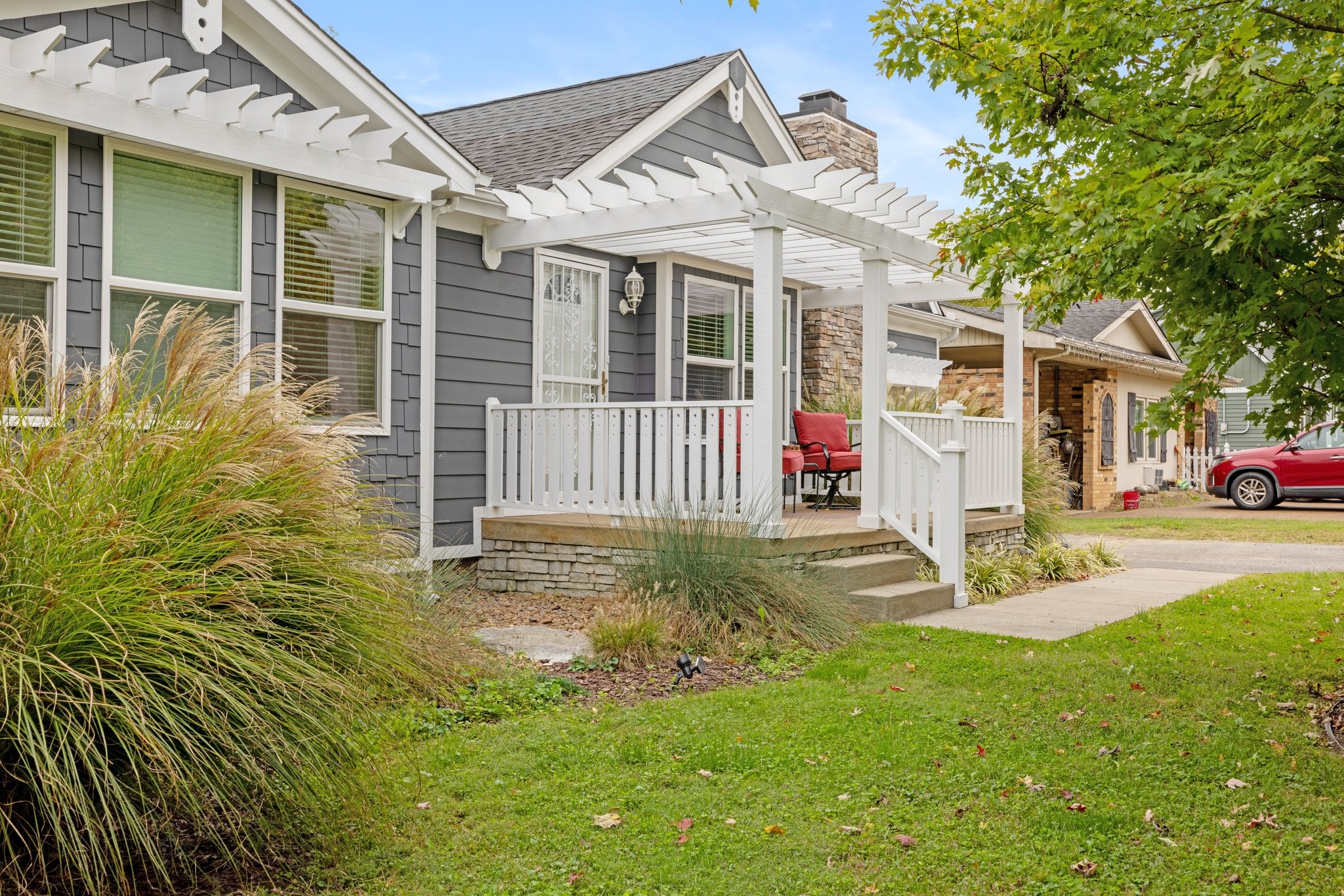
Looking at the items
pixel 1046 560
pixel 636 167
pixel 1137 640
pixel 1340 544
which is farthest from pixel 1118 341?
pixel 1137 640

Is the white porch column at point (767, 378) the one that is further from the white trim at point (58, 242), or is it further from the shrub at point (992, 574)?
the white trim at point (58, 242)

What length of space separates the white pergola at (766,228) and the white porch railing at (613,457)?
0.27m

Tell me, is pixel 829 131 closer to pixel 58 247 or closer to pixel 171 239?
pixel 171 239

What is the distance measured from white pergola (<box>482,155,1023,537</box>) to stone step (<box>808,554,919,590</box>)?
354mm

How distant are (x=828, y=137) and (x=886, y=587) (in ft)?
21.6

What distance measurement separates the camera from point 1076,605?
831 centimetres

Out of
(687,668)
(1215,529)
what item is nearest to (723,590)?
(687,668)

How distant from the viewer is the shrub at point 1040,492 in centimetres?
1120

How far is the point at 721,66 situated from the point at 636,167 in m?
1.38

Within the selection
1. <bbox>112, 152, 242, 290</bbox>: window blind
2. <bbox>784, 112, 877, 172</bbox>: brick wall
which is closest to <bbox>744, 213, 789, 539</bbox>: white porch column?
<bbox>112, 152, 242, 290</bbox>: window blind

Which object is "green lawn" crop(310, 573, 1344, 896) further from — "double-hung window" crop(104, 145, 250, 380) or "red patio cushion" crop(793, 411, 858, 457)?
"red patio cushion" crop(793, 411, 858, 457)

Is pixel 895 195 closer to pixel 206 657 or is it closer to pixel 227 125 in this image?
pixel 227 125

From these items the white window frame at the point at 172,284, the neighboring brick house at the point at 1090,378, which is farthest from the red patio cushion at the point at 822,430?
the neighboring brick house at the point at 1090,378

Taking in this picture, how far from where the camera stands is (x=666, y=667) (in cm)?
585
